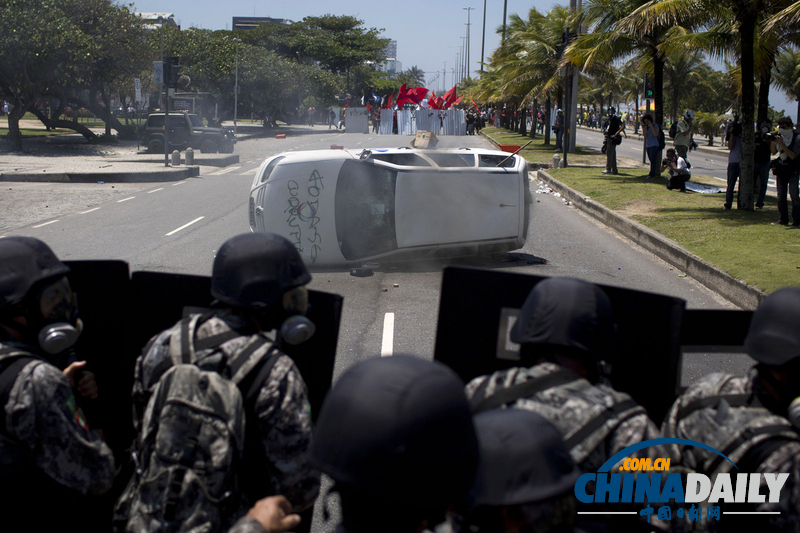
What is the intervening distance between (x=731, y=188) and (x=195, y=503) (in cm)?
1423

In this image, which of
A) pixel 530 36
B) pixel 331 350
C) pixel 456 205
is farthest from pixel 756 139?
pixel 530 36

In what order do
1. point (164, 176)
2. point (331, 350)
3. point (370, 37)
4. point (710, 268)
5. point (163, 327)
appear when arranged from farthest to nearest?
point (370, 37), point (164, 176), point (710, 268), point (163, 327), point (331, 350)

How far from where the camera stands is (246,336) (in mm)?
2086

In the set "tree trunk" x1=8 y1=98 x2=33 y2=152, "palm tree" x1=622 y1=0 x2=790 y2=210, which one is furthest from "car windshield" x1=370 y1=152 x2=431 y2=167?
"tree trunk" x1=8 y1=98 x2=33 y2=152

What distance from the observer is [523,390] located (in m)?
1.89

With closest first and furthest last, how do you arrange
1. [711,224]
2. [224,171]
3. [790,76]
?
[711,224] < [224,171] < [790,76]

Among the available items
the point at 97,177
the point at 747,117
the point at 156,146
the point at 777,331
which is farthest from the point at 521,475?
the point at 156,146

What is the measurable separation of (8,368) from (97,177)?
1961 centimetres

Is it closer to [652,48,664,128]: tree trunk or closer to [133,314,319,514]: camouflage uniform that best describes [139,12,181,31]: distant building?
[652,48,664,128]: tree trunk

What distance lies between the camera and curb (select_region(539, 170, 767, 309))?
303 inches

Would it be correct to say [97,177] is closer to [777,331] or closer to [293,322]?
[293,322]

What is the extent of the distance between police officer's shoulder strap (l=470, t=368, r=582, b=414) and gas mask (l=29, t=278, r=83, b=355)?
1312mm

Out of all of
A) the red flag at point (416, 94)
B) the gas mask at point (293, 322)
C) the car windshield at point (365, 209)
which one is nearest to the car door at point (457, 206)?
the car windshield at point (365, 209)

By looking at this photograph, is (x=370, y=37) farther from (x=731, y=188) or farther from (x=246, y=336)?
(x=246, y=336)
